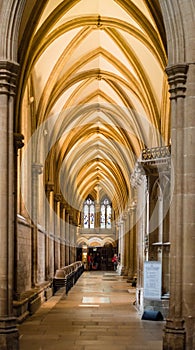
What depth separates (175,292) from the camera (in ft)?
31.7

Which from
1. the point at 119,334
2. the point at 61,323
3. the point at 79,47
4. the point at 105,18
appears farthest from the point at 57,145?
the point at 119,334

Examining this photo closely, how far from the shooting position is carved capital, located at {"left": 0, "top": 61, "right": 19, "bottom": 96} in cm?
996

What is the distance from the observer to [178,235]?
382 inches

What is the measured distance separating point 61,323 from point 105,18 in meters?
8.66

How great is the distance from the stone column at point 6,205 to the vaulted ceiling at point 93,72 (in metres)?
4.33

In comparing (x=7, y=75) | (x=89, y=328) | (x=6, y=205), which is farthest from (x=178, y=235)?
(x=89, y=328)

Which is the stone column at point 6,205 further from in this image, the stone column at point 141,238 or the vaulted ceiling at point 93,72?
the stone column at point 141,238

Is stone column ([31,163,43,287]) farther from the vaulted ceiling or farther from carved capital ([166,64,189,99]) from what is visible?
carved capital ([166,64,189,99])

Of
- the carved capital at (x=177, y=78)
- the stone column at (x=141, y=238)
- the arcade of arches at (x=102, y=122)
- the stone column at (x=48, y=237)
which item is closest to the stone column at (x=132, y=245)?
the arcade of arches at (x=102, y=122)

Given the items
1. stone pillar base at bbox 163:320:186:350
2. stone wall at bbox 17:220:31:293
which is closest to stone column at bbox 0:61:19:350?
stone pillar base at bbox 163:320:186:350

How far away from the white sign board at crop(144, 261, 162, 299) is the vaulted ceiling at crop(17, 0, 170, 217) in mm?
4776

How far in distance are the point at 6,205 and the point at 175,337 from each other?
11.2 feet

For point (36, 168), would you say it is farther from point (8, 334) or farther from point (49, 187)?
point (8, 334)

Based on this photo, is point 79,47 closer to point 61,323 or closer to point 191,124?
point 61,323
